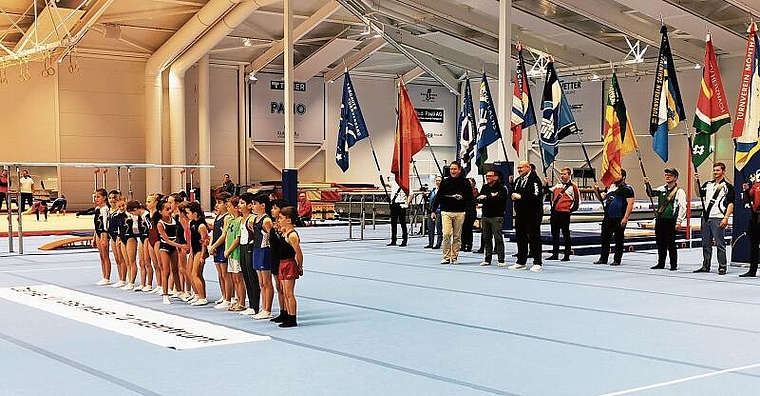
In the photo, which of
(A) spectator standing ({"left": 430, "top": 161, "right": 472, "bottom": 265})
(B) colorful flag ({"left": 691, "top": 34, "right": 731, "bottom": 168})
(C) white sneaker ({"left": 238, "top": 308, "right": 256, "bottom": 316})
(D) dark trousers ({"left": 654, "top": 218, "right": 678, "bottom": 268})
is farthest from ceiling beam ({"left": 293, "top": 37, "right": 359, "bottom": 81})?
(C) white sneaker ({"left": 238, "top": 308, "right": 256, "bottom": 316})

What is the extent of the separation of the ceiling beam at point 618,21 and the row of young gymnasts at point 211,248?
16306mm

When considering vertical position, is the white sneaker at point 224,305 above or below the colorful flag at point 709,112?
below

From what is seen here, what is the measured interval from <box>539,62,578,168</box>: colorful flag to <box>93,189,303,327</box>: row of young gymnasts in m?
8.82

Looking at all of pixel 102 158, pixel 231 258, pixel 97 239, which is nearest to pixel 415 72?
pixel 102 158

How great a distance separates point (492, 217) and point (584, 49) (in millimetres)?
18810

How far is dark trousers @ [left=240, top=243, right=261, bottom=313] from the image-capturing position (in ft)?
29.9

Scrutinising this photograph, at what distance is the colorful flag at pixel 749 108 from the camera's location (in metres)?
13.2

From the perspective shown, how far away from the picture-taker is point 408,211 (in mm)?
21828

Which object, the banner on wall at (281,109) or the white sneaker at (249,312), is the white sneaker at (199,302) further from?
the banner on wall at (281,109)

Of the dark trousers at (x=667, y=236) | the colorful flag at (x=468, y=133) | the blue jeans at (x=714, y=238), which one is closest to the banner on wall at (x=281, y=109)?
the colorful flag at (x=468, y=133)

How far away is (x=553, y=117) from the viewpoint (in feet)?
58.0

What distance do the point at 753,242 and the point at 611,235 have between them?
2.45 metres

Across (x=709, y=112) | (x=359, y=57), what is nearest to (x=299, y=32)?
(x=359, y=57)

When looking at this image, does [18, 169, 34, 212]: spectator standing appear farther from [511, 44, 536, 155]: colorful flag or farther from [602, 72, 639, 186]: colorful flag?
[602, 72, 639, 186]: colorful flag
